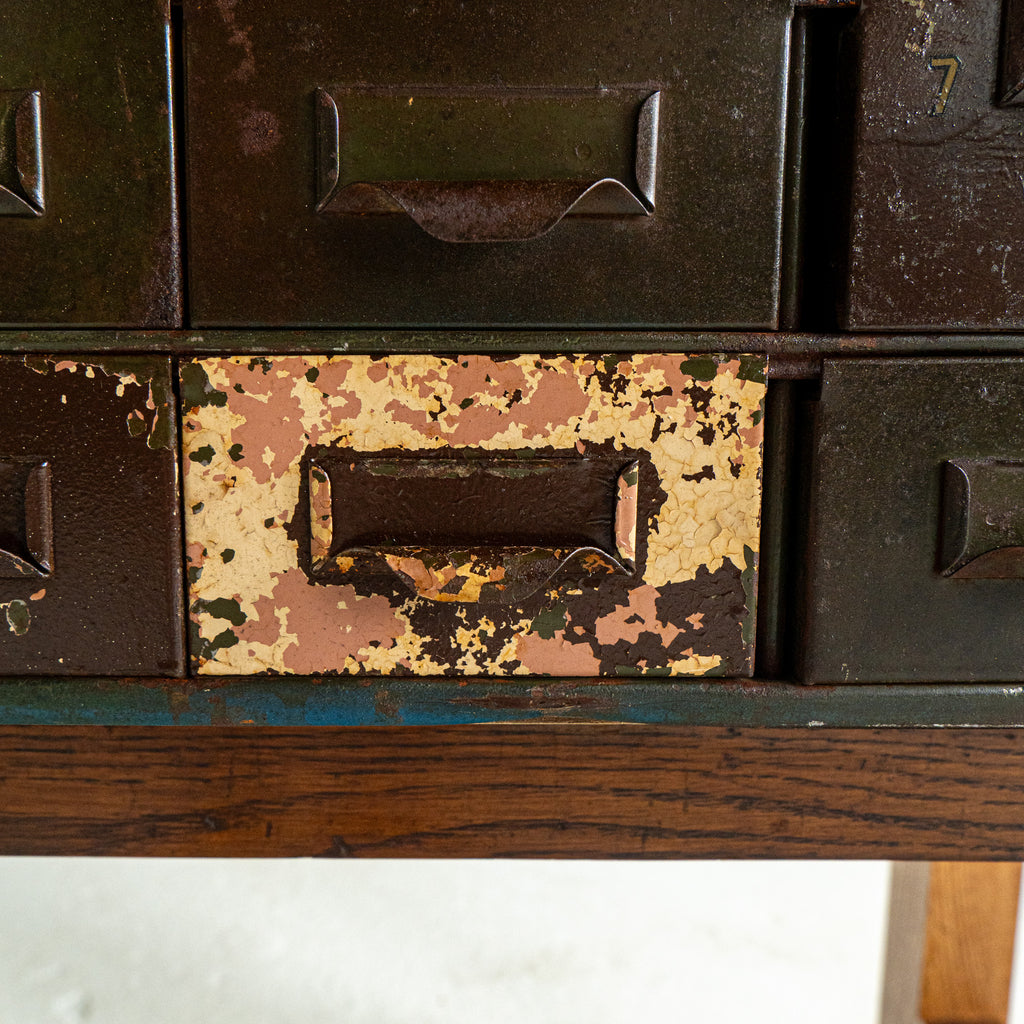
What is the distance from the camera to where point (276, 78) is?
1.72ft

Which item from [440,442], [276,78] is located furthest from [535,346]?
[276,78]

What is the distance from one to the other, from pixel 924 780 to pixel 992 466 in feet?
0.95

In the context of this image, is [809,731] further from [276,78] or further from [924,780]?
[276,78]

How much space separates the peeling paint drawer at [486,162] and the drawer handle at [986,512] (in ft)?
0.54

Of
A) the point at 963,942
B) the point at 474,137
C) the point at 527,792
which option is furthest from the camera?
the point at 963,942

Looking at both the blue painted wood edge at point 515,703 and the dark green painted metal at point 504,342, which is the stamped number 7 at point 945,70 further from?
the blue painted wood edge at point 515,703

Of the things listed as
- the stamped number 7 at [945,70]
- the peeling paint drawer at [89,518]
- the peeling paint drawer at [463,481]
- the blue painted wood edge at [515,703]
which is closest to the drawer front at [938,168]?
the stamped number 7 at [945,70]

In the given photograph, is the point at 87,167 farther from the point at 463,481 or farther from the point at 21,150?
the point at 463,481

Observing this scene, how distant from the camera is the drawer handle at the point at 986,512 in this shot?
0.55 meters

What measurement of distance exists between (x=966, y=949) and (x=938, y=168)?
850mm

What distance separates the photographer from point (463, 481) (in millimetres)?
551

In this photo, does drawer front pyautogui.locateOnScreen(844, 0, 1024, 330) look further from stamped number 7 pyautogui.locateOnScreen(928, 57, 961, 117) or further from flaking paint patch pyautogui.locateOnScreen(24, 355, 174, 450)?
flaking paint patch pyautogui.locateOnScreen(24, 355, 174, 450)

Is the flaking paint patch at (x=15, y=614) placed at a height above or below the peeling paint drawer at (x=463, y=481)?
below

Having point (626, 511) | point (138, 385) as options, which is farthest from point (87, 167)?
point (626, 511)
